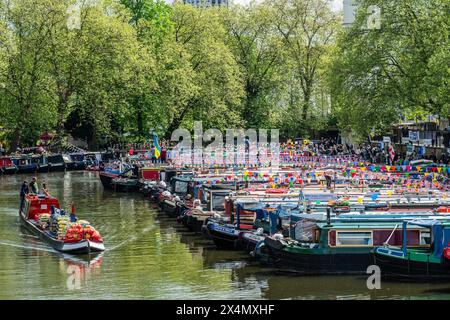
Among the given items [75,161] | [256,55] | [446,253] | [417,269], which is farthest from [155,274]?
[256,55]

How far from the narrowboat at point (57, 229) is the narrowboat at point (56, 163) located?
45.4 meters

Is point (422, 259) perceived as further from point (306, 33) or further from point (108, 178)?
point (306, 33)

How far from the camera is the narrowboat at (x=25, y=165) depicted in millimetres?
98381

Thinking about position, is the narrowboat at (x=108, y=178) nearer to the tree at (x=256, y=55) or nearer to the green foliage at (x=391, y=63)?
the green foliage at (x=391, y=63)

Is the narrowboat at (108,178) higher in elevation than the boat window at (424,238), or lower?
higher

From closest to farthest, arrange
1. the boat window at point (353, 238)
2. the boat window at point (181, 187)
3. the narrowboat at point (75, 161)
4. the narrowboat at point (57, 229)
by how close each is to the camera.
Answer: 1. the boat window at point (353, 238)
2. the narrowboat at point (57, 229)
3. the boat window at point (181, 187)
4. the narrowboat at point (75, 161)

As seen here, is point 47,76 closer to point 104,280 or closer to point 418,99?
point 418,99

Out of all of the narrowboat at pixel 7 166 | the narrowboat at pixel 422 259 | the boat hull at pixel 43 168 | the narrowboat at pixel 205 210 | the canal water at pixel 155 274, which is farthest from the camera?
the boat hull at pixel 43 168

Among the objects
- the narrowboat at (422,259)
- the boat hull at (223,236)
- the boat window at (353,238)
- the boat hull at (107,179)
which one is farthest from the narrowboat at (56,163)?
the narrowboat at (422,259)

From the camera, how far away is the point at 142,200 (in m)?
71.2

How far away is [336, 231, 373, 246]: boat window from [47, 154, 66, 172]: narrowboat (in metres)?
65.3

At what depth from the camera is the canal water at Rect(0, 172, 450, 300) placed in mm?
36312

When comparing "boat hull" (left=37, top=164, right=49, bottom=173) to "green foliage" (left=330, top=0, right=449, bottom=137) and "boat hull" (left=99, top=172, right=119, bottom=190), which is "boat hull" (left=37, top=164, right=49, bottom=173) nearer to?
"boat hull" (left=99, top=172, right=119, bottom=190)
